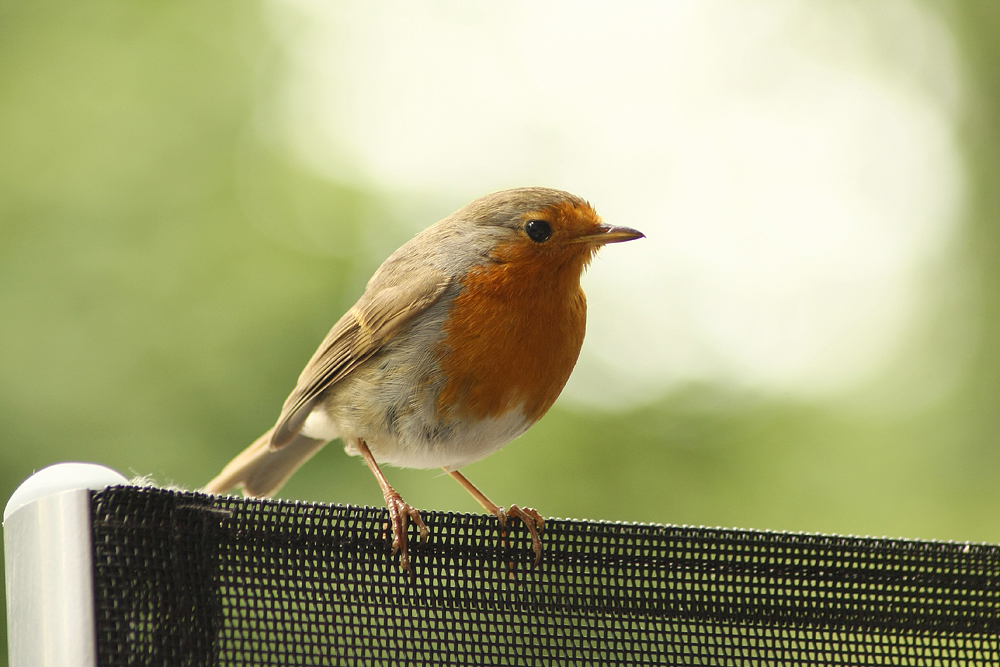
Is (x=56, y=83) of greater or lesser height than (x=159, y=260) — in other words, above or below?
above

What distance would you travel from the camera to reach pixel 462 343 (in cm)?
308

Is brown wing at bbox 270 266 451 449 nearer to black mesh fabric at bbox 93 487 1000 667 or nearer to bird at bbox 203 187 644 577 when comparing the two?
bird at bbox 203 187 644 577

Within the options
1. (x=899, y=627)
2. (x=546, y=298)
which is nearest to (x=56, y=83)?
(x=546, y=298)

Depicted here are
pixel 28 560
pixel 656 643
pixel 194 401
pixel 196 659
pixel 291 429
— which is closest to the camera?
pixel 28 560

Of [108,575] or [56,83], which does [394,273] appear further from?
[56,83]

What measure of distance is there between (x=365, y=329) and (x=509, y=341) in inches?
25.8

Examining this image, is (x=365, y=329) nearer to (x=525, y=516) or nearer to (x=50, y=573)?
(x=525, y=516)

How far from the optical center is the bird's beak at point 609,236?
3385mm

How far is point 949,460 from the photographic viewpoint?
7.64 meters

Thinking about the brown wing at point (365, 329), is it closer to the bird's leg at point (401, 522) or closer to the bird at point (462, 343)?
the bird at point (462, 343)

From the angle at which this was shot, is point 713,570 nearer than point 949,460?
Yes

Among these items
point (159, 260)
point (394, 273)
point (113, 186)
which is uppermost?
point (113, 186)

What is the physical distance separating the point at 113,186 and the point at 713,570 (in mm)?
5976

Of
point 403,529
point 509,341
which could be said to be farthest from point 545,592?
point 509,341
